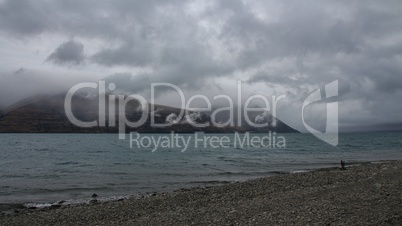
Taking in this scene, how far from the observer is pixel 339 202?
16547 millimetres

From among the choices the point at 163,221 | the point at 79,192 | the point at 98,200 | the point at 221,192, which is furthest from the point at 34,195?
the point at 163,221

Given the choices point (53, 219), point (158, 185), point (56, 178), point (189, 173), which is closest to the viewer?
point (53, 219)

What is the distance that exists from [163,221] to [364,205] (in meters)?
Answer: 9.20

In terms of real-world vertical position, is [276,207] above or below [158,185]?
above

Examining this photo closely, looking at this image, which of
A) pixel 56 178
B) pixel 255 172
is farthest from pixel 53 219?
pixel 255 172

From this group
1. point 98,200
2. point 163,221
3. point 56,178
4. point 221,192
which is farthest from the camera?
point 56,178

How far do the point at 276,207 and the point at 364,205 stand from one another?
3.94m

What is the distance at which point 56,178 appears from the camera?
38.1m

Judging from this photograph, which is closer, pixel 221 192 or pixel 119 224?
pixel 119 224

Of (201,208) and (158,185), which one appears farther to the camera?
(158,185)

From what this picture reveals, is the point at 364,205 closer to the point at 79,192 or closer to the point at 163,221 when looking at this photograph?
the point at 163,221

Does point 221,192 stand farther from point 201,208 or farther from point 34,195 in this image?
point 34,195

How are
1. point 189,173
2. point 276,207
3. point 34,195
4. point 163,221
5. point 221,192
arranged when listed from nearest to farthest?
point 163,221, point 276,207, point 221,192, point 34,195, point 189,173

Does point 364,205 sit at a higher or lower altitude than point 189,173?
higher
